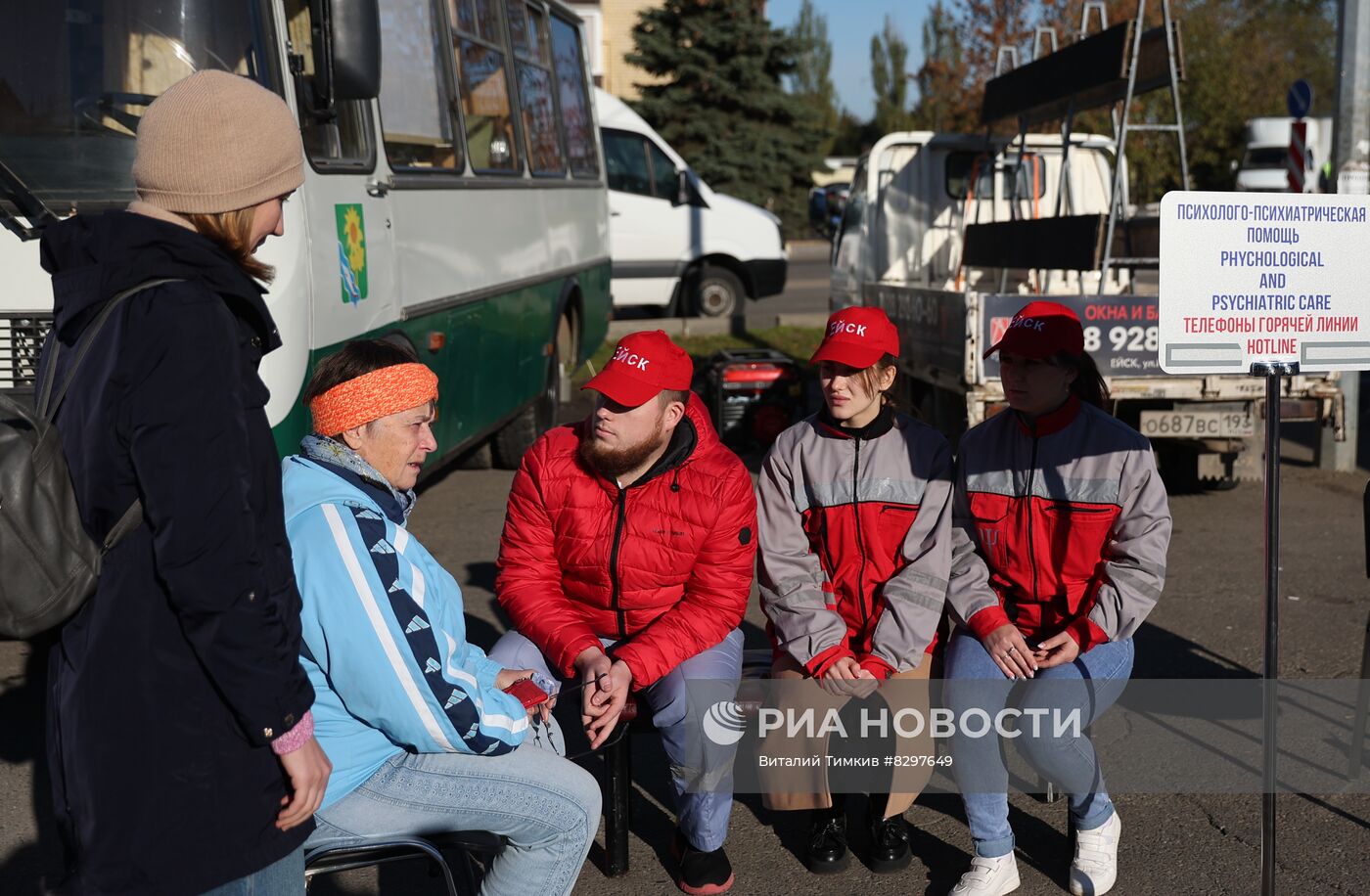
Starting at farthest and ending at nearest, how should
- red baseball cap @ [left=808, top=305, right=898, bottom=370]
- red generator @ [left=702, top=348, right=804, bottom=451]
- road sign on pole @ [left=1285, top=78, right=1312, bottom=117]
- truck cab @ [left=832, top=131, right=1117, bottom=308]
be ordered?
road sign on pole @ [left=1285, top=78, right=1312, bottom=117]
truck cab @ [left=832, top=131, right=1117, bottom=308]
red generator @ [left=702, top=348, right=804, bottom=451]
red baseball cap @ [left=808, top=305, right=898, bottom=370]

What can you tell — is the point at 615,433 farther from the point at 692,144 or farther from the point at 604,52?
the point at 604,52

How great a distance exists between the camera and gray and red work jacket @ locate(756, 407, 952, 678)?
3.91 metres

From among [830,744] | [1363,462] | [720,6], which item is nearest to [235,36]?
[830,744]

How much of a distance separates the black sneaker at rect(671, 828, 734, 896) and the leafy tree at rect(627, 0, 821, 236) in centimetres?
3433

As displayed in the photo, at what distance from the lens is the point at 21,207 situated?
4.39 metres

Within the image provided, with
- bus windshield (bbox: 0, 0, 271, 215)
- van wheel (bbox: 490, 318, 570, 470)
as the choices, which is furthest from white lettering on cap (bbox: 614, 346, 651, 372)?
van wheel (bbox: 490, 318, 570, 470)

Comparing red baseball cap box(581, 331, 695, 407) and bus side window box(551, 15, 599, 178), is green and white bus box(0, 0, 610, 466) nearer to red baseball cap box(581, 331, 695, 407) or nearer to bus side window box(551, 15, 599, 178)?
bus side window box(551, 15, 599, 178)

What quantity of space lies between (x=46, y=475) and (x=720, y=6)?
3602 centimetres

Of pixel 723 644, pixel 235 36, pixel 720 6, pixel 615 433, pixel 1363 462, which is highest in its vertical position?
pixel 720 6

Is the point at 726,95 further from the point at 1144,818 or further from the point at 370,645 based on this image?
the point at 370,645

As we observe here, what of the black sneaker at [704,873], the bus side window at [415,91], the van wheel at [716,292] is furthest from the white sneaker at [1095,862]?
the van wheel at [716,292]

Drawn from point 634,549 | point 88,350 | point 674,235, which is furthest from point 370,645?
point 674,235

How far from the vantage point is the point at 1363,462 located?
32.4ft

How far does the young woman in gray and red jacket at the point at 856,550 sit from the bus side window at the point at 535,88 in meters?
5.24
